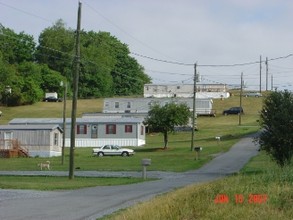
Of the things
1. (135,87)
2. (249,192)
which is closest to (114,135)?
(249,192)

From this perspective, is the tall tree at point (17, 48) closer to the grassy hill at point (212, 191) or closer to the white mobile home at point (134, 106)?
the white mobile home at point (134, 106)

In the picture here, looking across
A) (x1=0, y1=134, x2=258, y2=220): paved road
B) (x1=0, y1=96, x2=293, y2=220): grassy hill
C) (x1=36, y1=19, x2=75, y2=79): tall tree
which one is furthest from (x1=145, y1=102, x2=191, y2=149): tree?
(x1=36, y1=19, x2=75, y2=79): tall tree

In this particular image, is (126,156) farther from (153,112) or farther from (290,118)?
(290,118)

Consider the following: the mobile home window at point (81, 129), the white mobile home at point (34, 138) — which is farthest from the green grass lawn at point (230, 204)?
the mobile home window at point (81, 129)

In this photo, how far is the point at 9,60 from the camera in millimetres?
125688

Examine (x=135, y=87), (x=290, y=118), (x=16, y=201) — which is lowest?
(x=16, y=201)

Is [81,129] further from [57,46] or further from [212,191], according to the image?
[212,191]

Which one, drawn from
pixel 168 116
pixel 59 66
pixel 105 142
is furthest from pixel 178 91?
pixel 168 116

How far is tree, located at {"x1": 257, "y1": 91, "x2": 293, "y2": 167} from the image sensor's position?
34.8m

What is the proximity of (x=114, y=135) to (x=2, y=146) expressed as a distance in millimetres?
14735

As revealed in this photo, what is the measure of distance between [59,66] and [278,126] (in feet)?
334
